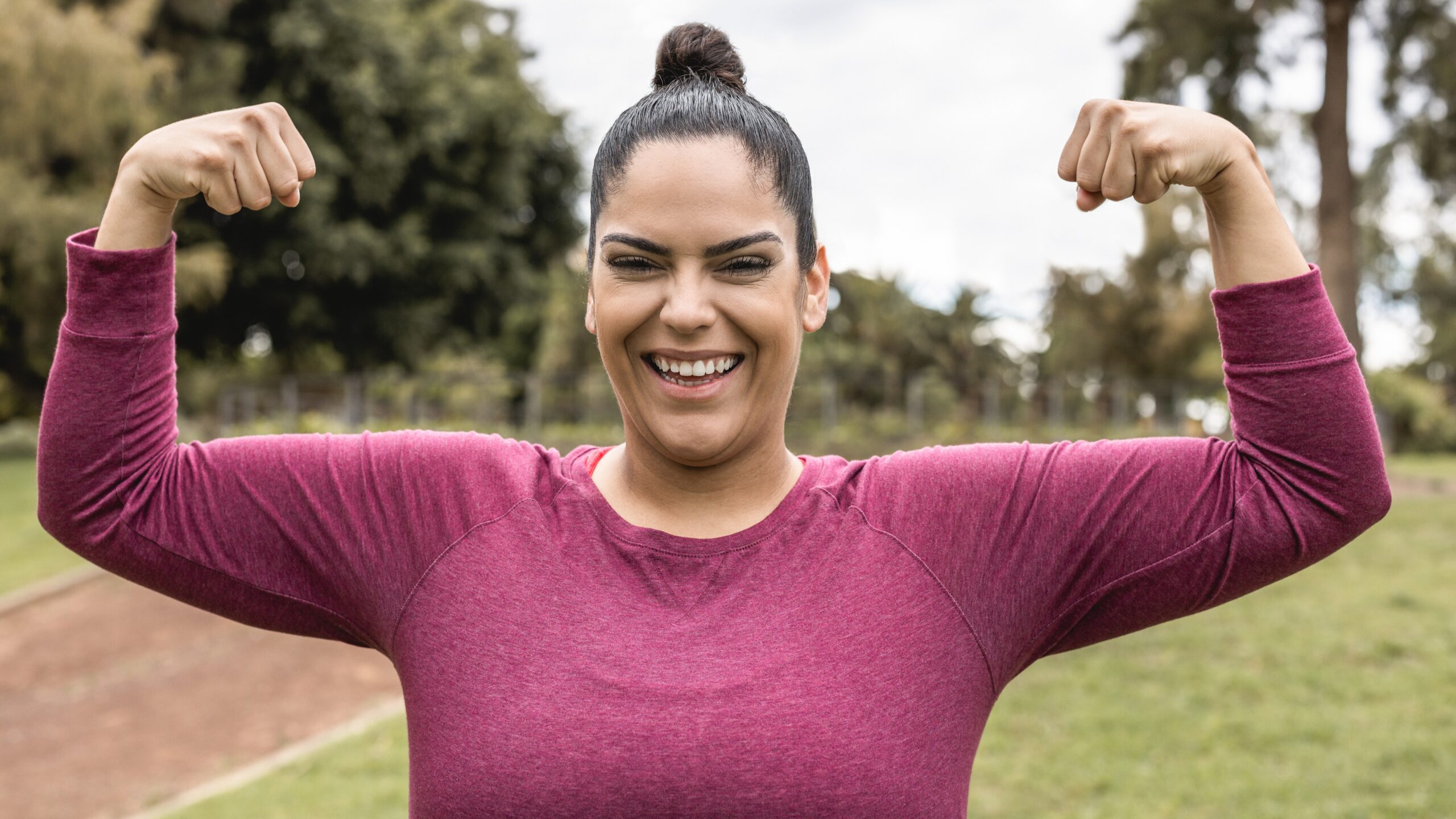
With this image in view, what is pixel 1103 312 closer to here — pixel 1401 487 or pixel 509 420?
pixel 1401 487

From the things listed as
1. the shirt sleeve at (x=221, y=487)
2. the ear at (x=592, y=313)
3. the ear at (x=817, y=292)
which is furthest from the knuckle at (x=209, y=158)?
the ear at (x=817, y=292)

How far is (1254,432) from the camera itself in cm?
Result: 143

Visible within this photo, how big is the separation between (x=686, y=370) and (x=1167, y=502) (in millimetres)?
621

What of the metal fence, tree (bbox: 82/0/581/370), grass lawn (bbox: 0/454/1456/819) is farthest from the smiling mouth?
tree (bbox: 82/0/581/370)

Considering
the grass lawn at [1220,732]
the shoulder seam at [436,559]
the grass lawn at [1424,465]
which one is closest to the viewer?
the shoulder seam at [436,559]

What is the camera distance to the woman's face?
148cm

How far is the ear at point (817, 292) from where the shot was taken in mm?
1670

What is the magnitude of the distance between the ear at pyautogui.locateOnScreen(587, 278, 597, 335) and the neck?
153mm

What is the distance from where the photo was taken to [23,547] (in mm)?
11898

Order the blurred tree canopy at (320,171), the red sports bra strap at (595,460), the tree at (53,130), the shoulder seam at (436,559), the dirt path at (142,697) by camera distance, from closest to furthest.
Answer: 1. the shoulder seam at (436,559)
2. the red sports bra strap at (595,460)
3. the dirt path at (142,697)
4. the tree at (53,130)
5. the blurred tree canopy at (320,171)

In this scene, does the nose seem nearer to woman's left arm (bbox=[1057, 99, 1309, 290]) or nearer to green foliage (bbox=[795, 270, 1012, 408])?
woman's left arm (bbox=[1057, 99, 1309, 290])

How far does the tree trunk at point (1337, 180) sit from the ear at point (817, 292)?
9771mm

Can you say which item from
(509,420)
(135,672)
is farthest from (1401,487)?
(135,672)

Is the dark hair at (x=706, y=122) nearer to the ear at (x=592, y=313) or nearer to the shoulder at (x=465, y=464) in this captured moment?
the ear at (x=592, y=313)
